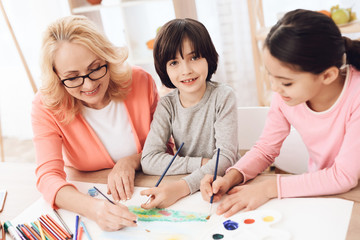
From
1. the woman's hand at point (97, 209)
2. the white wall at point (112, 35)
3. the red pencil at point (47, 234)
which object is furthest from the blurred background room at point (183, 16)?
the red pencil at point (47, 234)

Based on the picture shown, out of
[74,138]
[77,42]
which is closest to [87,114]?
[74,138]

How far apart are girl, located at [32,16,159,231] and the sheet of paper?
77 millimetres

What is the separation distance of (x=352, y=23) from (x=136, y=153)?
1.62 meters

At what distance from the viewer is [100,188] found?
1.18m

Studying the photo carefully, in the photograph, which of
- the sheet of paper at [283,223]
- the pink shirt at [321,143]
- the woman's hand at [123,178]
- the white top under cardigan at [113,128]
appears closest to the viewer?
the sheet of paper at [283,223]

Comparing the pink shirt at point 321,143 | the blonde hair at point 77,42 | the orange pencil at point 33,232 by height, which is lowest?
the orange pencil at point 33,232

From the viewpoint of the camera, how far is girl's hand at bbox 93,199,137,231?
933 mm

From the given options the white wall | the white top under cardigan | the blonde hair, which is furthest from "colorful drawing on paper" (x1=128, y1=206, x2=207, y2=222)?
the white wall

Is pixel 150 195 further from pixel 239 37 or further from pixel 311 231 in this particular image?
pixel 239 37

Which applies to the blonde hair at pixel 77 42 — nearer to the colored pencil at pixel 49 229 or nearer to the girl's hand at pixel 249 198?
the colored pencil at pixel 49 229

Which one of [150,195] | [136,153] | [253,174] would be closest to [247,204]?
[253,174]

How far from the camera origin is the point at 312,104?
1.04 m

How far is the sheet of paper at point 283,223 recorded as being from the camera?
31.7 inches

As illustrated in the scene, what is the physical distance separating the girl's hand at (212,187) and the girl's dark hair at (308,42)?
1.23 ft
